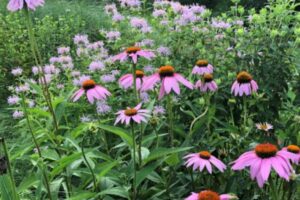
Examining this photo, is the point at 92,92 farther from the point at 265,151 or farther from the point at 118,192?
the point at 265,151

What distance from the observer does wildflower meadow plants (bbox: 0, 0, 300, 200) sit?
1.82m

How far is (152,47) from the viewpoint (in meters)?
3.10

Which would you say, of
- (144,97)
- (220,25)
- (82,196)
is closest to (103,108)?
(144,97)

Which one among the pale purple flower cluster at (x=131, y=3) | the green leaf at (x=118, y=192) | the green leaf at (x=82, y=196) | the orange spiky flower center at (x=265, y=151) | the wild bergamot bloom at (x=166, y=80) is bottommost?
the green leaf at (x=118, y=192)

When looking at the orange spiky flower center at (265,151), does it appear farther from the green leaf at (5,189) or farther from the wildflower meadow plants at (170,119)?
the green leaf at (5,189)

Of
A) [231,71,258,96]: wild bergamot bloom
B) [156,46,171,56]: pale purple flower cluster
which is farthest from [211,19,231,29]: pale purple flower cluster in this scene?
[231,71,258,96]: wild bergamot bloom

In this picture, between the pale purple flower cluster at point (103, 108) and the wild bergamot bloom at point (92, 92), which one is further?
the pale purple flower cluster at point (103, 108)

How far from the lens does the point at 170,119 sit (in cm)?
198

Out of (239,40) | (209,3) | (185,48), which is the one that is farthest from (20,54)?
(209,3)

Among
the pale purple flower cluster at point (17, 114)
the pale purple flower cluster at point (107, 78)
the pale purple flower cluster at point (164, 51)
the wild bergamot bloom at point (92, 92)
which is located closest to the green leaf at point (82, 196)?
the wild bergamot bloom at point (92, 92)

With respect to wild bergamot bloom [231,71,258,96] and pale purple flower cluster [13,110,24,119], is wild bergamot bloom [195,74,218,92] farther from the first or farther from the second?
pale purple flower cluster [13,110,24,119]

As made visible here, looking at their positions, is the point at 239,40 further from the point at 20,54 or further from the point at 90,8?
the point at 90,8

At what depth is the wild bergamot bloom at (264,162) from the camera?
1.33 metres

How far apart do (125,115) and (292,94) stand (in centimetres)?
126
